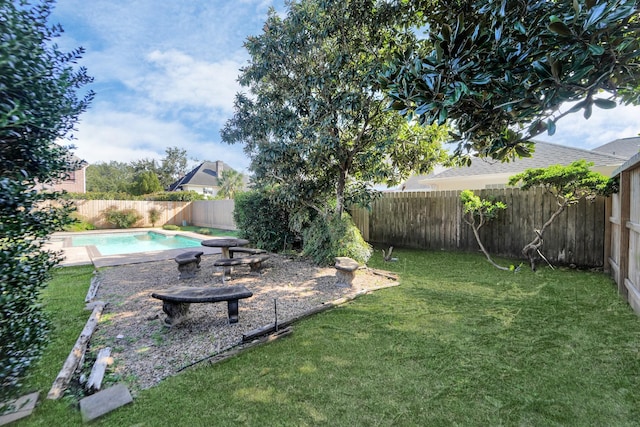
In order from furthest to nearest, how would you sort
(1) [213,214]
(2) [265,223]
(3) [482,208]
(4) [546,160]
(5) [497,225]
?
(1) [213,214], (4) [546,160], (2) [265,223], (5) [497,225], (3) [482,208]

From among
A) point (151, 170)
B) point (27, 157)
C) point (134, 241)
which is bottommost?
point (134, 241)

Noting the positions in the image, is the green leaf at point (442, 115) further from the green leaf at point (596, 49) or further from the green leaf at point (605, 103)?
the green leaf at point (605, 103)

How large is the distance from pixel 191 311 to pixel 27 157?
8.79 ft

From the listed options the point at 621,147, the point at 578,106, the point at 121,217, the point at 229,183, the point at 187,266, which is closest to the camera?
the point at 578,106

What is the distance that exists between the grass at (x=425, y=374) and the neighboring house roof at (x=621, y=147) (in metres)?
15.2

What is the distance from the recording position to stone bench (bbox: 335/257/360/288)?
5.11 metres

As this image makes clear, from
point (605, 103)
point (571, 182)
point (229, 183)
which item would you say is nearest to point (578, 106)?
point (605, 103)

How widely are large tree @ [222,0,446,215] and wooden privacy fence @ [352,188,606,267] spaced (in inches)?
59.5

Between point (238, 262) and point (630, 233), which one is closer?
point (630, 233)

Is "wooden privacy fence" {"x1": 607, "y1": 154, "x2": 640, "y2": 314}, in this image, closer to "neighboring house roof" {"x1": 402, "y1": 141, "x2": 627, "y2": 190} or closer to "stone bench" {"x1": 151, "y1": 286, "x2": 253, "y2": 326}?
"stone bench" {"x1": 151, "y1": 286, "x2": 253, "y2": 326}

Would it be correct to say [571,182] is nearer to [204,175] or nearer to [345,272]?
[345,272]

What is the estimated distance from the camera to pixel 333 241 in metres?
6.54

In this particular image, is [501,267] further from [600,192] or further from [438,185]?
[438,185]

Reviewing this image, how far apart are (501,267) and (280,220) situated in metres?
5.89
